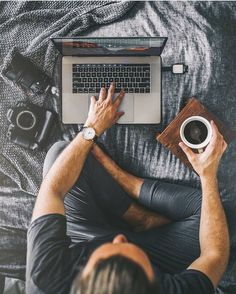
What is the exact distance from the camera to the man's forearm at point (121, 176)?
4.73ft

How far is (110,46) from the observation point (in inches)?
55.6

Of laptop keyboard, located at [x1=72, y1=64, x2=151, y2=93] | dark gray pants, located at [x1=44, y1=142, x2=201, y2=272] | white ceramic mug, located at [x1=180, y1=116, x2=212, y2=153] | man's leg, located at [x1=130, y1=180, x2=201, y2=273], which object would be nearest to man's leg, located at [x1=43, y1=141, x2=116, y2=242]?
dark gray pants, located at [x1=44, y1=142, x2=201, y2=272]

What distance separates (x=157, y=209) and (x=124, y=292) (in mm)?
397

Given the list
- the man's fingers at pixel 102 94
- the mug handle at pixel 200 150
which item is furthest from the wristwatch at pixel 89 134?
the mug handle at pixel 200 150

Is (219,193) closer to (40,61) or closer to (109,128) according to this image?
(109,128)

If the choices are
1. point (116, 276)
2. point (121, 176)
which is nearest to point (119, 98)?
point (121, 176)

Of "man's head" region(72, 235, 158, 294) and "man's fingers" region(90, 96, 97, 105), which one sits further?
"man's fingers" region(90, 96, 97, 105)

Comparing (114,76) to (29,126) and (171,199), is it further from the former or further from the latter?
(171,199)

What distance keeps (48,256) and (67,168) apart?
0.91ft

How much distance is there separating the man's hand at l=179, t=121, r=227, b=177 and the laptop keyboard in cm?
25

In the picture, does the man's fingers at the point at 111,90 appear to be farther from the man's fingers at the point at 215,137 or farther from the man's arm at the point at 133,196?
the man's fingers at the point at 215,137

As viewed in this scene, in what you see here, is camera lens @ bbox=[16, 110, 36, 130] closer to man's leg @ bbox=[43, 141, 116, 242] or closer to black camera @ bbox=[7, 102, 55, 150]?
black camera @ bbox=[7, 102, 55, 150]

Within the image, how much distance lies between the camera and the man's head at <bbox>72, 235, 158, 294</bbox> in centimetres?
108

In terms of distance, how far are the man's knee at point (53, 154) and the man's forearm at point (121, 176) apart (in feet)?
0.34
